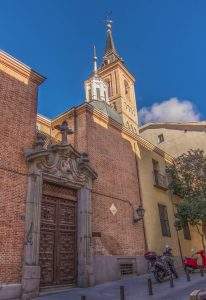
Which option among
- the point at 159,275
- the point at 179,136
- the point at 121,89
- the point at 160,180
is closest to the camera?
the point at 159,275

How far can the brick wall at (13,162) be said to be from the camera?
28.5ft

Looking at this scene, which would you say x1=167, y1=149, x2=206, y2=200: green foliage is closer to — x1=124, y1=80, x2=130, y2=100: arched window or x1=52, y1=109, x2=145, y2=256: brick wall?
x1=52, y1=109, x2=145, y2=256: brick wall

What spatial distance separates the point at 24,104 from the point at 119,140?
19.6ft

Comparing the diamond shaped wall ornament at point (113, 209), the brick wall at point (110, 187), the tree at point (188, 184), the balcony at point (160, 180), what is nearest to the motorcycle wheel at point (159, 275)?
the brick wall at point (110, 187)

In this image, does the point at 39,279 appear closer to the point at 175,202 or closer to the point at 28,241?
the point at 28,241

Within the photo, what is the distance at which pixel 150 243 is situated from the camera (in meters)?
14.4

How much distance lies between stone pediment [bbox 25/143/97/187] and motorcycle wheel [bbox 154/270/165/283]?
167 inches

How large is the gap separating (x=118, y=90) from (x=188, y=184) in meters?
25.7

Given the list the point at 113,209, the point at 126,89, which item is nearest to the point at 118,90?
the point at 126,89

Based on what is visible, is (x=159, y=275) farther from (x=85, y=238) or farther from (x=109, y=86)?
(x=109, y=86)

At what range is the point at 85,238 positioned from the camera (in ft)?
36.1

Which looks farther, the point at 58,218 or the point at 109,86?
the point at 109,86

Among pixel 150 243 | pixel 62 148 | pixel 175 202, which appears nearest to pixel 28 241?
pixel 62 148

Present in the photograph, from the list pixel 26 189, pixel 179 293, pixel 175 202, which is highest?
pixel 175 202
